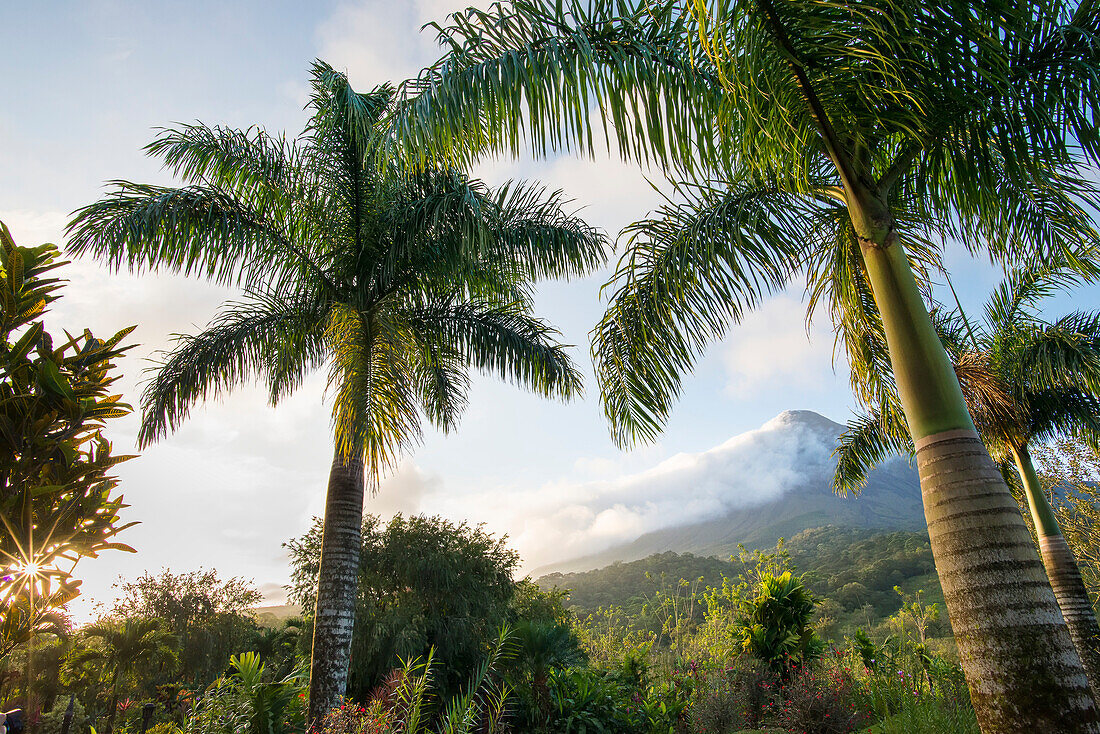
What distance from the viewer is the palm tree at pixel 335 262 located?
22.4 ft

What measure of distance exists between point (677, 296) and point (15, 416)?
408 centimetres

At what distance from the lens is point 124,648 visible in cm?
1534

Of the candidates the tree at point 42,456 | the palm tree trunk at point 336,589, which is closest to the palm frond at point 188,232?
the palm tree trunk at point 336,589

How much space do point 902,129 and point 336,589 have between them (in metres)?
7.33

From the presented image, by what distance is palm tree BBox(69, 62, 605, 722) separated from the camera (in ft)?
22.4

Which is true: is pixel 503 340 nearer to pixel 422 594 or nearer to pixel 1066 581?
pixel 422 594

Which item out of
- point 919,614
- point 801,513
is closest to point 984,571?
point 919,614

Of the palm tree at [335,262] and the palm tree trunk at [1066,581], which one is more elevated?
the palm tree at [335,262]

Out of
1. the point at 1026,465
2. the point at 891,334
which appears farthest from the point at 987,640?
the point at 1026,465

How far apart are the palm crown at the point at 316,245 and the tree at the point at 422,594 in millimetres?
6312

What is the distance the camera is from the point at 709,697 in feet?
28.8

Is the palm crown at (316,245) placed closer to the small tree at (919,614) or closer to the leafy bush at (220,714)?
the leafy bush at (220,714)

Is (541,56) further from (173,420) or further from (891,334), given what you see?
(173,420)

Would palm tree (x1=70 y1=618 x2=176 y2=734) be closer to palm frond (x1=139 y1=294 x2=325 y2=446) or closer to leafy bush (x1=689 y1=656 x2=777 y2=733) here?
palm frond (x1=139 y1=294 x2=325 y2=446)
